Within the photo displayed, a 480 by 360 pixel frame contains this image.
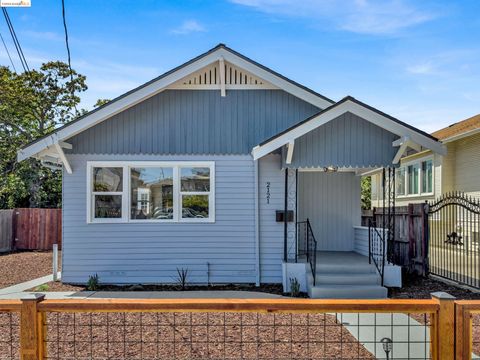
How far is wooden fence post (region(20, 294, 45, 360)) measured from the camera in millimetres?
3281

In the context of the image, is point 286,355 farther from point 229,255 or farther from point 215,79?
point 215,79

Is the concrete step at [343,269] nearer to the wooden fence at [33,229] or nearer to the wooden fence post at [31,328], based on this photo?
the wooden fence post at [31,328]

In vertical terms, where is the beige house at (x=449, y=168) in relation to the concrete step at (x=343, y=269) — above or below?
above

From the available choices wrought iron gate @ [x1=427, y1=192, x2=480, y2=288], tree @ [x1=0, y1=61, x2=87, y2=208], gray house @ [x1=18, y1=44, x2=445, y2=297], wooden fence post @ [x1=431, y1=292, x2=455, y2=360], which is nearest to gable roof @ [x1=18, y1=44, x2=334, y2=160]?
gray house @ [x1=18, y1=44, x2=445, y2=297]

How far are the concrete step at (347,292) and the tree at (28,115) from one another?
18609 mm

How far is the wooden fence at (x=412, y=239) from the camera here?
33.5 ft

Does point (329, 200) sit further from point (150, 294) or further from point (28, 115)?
point (28, 115)

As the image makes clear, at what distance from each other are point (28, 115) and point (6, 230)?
824 cm

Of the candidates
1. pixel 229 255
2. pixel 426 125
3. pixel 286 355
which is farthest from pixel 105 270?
pixel 426 125

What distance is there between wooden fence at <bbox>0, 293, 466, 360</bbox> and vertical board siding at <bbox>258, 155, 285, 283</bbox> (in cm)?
309

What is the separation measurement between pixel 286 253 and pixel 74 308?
6.65 metres

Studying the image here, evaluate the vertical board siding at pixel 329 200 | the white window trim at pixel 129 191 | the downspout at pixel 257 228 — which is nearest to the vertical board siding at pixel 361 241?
the vertical board siding at pixel 329 200

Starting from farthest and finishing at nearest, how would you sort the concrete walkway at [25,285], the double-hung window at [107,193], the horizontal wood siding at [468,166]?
the horizontal wood siding at [468,166], the double-hung window at [107,193], the concrete walkway at [25,285]

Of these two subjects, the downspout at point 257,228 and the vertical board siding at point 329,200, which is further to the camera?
the vertical board siding at point 329,200
